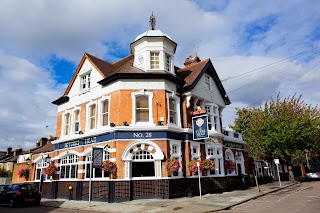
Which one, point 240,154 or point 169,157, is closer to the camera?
point 169,157

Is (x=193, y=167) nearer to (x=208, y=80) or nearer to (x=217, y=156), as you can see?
(x=217, y=156)

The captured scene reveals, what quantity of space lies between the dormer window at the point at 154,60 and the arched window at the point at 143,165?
6.97m

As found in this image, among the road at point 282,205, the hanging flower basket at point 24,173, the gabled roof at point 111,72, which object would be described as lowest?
the road at point 282,205

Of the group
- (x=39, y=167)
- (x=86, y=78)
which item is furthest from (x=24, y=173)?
(x=86, y=78)

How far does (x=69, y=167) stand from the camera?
69.7ft

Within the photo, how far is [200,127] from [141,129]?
4331mm

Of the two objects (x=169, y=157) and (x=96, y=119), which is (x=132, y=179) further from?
(x=96, y=119)

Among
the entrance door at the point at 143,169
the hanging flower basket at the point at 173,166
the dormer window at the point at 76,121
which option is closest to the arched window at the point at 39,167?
the dormer window at the point at 76,121

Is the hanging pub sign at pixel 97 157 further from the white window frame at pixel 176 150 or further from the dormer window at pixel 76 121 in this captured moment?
the dormer window at pixel 76 121

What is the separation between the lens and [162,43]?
2045 cm

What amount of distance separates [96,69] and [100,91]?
7.59 ft

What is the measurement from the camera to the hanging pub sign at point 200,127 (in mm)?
17891

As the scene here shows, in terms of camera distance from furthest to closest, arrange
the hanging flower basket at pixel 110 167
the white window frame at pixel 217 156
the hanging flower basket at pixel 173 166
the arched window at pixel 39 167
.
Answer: the arched window at pixel 39 167 < the white window frame at pixel 217 156 < the hanging flower basket at pixel 173 166 < the hanging flower basket at pixel 110 167

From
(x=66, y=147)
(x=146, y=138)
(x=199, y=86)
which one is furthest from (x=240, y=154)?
(x=66, y=147)
